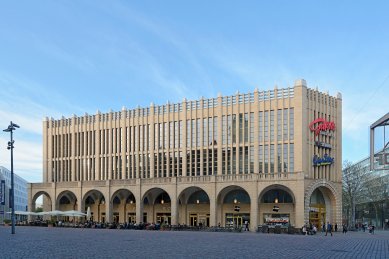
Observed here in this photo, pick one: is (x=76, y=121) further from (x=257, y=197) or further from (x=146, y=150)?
(x=257, y=197)

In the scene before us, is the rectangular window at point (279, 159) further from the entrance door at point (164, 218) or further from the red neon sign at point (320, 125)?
the entrance door at point (164, 218)

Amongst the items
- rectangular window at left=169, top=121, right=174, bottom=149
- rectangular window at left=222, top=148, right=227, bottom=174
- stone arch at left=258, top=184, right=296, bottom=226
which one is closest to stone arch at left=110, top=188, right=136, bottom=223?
rectangular window at left=169, top=121, right=174, bottom=149

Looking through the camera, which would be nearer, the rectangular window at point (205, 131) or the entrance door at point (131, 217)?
the rectangular window at point (205, 131)

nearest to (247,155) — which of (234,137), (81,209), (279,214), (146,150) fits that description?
(234,137)

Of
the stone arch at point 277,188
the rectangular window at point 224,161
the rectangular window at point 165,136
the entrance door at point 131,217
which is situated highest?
the rectangular window at point 165,136

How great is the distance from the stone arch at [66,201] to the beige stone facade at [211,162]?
0.77ft

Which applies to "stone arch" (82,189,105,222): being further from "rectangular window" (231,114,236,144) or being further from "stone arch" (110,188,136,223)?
"rectangular window" (231,114,236,144)

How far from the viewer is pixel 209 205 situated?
81.2 meters

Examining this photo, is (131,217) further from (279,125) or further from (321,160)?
(321,160)

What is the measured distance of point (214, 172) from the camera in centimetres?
7925

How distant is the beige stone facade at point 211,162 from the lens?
7306 cm

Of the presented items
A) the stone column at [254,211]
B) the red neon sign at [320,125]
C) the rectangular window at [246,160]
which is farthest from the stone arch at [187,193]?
the red neon sign at [320,125]

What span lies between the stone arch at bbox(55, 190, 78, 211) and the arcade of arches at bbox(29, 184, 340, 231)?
183 mm

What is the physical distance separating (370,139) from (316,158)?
3916 cm
